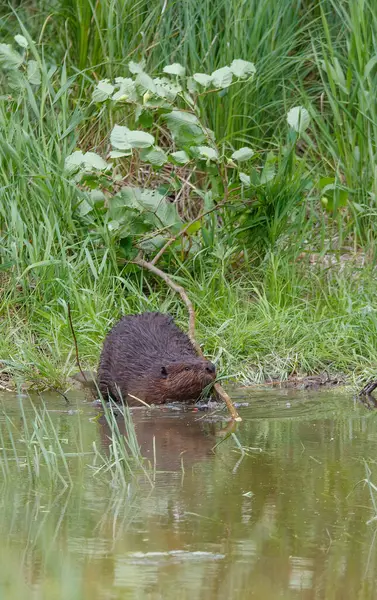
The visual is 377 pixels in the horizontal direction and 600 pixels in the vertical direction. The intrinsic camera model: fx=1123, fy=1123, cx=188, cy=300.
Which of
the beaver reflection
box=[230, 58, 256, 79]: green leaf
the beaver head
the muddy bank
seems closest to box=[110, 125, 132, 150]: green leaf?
box=[230, 58, 256, 79]: green leaf

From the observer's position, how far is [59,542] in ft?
10.6

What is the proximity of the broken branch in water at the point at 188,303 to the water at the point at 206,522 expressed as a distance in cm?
22

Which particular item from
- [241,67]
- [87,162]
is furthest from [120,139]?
[241,67]

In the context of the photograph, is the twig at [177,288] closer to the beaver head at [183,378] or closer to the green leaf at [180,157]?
the beaver head at [183,378]

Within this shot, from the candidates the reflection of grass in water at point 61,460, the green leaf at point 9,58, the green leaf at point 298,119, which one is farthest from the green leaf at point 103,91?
the reflection of grass in water at point 61,460

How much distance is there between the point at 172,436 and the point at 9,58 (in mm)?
3405

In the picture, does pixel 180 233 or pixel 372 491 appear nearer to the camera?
pixel 372 491

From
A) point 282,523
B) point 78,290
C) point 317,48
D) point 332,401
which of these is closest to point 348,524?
point 282,523

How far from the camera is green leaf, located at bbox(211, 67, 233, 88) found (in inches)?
269

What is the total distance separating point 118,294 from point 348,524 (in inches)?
145

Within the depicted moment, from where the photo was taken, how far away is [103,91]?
6.88 meters

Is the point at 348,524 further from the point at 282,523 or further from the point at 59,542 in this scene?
the point at 59,542

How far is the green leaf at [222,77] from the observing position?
22.5ft

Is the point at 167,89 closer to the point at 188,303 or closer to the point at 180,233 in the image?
the point at 180,233
